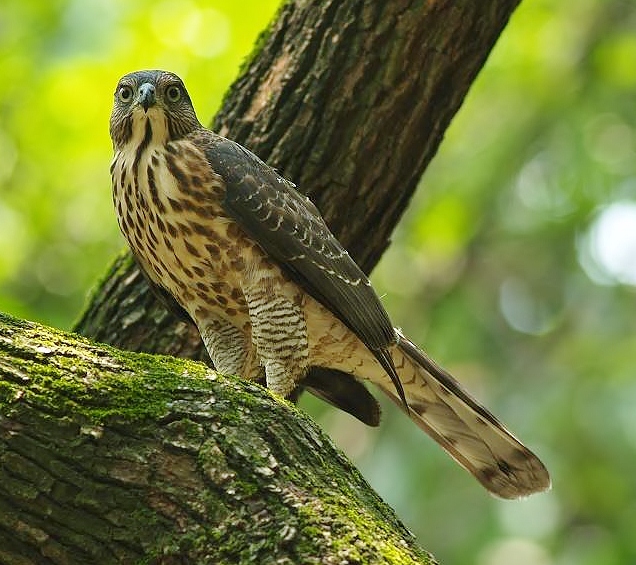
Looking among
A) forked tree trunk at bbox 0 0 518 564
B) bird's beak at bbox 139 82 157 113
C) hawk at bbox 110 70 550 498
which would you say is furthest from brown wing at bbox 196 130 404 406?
forked tree trunk at bbox 0 0 518 564

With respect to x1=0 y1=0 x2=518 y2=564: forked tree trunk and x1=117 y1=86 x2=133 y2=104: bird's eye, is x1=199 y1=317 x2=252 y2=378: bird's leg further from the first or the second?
x1=0 y1=0 x2=518 y2=564: forked tree trunk

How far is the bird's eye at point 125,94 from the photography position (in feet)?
15.9

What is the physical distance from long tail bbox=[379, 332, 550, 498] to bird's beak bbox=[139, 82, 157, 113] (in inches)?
59.6

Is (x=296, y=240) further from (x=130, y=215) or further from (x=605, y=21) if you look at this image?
(x=605, y=21)

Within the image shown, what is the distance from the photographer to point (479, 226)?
10.5 meters

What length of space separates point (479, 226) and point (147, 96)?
20.5ft

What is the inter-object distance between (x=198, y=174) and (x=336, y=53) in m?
0.89

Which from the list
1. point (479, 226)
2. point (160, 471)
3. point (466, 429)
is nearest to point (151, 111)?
point (466, 429)

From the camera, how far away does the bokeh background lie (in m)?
8.02

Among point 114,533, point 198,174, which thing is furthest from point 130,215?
point 114,533

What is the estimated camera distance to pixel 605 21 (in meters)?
10.4

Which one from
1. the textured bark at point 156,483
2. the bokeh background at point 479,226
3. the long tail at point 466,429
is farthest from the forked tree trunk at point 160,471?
the bokeh background at point 479,226

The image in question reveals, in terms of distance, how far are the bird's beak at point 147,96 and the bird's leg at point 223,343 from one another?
950mm

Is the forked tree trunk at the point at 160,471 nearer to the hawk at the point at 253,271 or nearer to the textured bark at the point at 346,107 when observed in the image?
the hawk at the point at 253,271
